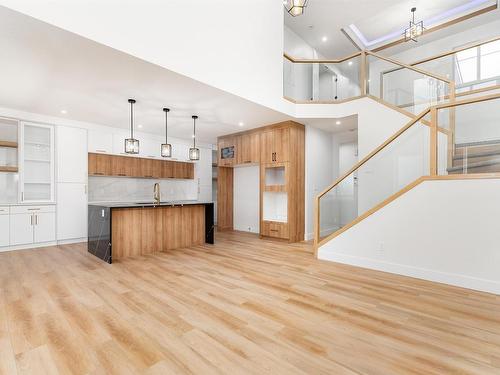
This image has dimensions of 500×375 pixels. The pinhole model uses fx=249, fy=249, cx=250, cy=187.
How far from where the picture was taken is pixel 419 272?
3.51 metres

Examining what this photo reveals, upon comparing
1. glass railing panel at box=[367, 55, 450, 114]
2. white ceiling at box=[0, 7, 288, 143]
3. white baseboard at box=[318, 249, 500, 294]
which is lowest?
white baseboard at box=[318, 249, 500, 294]

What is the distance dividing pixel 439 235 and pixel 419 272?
59 cm

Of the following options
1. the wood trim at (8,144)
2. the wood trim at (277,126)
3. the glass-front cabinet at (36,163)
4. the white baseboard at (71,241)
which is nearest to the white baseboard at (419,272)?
the wood trim at (277,126)

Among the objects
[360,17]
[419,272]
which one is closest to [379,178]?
[419,272]

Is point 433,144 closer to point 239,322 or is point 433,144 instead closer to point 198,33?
point 239,322

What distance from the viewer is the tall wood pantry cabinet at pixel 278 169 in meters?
6.03

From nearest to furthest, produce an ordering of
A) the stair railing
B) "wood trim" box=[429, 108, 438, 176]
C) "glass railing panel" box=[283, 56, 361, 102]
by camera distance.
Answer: the stair railing < "wood trim" box=[429, 108, 438, 176] < "glass railing panel" box=[283, 56, 361, 102]

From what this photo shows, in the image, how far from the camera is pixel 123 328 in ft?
7.29

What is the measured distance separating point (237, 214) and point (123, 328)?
5731 mm

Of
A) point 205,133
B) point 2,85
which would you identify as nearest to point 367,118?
point 205,133

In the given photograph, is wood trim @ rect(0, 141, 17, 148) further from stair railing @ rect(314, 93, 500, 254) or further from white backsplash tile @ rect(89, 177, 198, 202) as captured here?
stair railing @ rect(314, 93, 500, 254)

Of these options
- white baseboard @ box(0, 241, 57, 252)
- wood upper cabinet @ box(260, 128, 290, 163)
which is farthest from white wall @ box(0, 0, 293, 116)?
white baseboard @ box(0, 241, 57, 252)

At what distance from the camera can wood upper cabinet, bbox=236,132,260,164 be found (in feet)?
21.9

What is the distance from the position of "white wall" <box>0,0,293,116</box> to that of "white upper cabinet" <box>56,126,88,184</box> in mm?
4046
